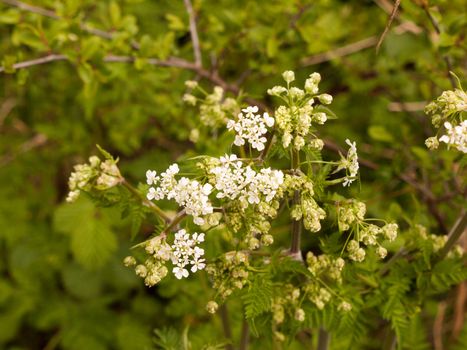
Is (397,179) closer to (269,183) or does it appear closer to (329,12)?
(329,12)

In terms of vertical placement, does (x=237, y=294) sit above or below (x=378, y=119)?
above

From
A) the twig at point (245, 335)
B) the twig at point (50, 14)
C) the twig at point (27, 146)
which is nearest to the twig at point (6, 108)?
the twig at point (27, 146)

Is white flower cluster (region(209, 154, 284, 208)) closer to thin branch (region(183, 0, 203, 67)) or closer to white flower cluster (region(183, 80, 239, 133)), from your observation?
white flower cluster (region(183, 80, 239, 133))

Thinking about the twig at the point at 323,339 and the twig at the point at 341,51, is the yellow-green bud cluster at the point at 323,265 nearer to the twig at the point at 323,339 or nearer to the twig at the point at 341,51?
the twig at the point at 323,339

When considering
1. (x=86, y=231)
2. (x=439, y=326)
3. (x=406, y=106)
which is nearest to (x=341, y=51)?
(x=406, y=106)

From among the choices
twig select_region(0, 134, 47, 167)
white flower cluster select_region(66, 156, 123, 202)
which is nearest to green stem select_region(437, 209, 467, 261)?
white flower cluster select_region(66, 156, 123, 202)

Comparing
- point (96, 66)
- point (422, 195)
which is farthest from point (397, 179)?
point (96, 66)
